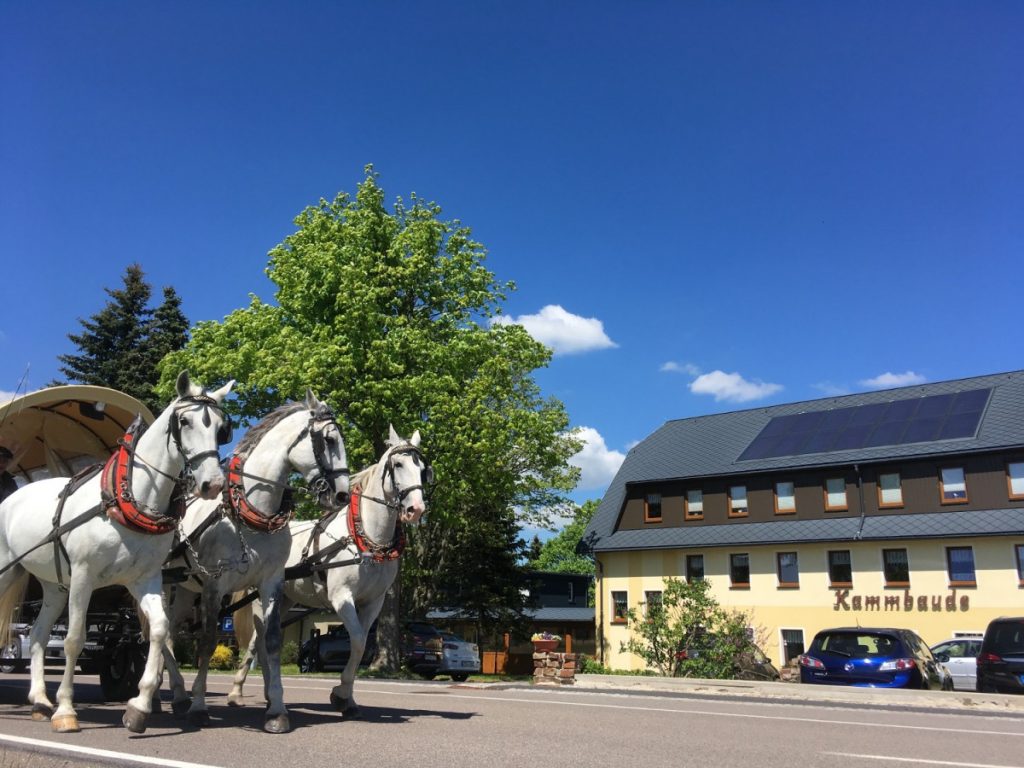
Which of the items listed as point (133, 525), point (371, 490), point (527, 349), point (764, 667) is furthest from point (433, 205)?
point (133, 525)

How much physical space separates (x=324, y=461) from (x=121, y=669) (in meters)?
4.84

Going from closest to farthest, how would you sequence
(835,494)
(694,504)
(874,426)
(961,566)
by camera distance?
(961,566)
(835,494)
(874,426)
(694,504)

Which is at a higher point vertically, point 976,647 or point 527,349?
point 527,349

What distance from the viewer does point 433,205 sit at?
3256 cm

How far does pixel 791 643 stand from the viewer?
38.5 metres

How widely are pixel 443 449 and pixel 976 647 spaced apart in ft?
60.7

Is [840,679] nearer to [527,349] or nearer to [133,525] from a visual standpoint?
[133,525]

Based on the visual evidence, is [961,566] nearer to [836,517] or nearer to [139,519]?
[836,517]

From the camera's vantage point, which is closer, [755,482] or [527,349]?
[527,349]

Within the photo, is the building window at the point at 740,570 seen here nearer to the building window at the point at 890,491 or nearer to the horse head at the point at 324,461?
the building window at the point at 890,491

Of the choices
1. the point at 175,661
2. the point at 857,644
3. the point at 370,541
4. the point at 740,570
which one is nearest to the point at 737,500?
the point at 740,570

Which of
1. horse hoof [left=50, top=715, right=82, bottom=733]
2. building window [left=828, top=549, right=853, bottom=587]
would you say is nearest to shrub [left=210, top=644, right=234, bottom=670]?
horse hoof [left=50, top=715, right=82, bottom=733]

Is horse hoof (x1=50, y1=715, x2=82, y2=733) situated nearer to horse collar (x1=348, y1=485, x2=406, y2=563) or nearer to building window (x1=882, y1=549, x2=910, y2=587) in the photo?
horse collar (x1=348, y1=485, x2=406, y2=563)

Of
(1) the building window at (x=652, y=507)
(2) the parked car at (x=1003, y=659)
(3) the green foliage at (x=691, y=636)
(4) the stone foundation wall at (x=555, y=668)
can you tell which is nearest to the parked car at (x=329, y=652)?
(3) the green foliage at (x=691, y=636)
